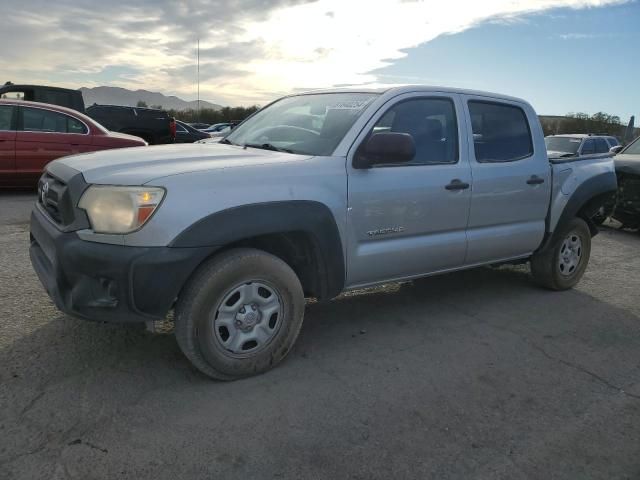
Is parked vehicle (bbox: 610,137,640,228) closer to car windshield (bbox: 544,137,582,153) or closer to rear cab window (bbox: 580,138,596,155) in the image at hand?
car windshield (bbox: 544,137,582,153)

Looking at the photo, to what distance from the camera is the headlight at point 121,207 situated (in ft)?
8.96

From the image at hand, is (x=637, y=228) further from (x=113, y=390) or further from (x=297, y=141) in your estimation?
(x=113, y=390)

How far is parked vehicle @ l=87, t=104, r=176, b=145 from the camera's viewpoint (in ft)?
52.8

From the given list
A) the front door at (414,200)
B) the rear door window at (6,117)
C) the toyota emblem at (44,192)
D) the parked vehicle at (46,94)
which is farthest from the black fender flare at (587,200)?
the parked vehicle at (46,94)

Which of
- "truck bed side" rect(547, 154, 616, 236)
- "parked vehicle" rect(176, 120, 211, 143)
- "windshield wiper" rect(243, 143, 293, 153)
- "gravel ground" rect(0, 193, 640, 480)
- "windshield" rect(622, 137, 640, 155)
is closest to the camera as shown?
"gravel ground" rect(0, 193, 640, 480)

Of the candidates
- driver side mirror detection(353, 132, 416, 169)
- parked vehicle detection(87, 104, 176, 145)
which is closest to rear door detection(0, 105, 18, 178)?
driver side mirror detection(353, 132, 416, 169)

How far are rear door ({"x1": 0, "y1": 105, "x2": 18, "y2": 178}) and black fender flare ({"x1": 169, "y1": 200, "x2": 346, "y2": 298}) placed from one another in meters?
7.32

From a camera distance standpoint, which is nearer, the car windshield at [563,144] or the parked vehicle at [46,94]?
the parked vehicle at [46,94]

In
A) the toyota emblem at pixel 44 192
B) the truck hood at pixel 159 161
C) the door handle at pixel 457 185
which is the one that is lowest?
the toyota emblem at pixel 44 192

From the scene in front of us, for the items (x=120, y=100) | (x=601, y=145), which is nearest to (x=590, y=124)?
(x=601, y=145)

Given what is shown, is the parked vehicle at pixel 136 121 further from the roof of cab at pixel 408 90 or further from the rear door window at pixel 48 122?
the roof of cab at pixel 408 90

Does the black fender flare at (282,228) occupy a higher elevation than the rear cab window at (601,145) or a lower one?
lower

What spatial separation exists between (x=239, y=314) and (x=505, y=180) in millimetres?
2555

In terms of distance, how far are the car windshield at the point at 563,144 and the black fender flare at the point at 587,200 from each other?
320 inches
